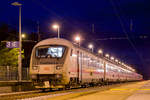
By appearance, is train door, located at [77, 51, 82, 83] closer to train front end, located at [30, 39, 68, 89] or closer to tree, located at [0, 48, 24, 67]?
train front end, located at [30, 39, 68, 89]

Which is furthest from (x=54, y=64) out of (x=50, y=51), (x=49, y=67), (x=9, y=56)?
(x=9, y=56)

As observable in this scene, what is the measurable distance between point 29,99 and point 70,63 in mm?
6478

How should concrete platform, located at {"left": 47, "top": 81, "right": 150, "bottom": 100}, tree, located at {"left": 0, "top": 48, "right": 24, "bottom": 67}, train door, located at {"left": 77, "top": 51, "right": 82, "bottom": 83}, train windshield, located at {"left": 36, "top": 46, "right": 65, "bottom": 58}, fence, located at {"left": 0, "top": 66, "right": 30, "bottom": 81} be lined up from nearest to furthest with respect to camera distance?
concrete platform, located at {"left": 47, "top": 81, "right": 150, "bottom": 100}, train windshield, located at {"left": 36, "top": 46, "right": 65, "bottom": 58}, train door, located at {"left": 77, "top": 51, "right": 82, "bottom": 83}, fence, located at {"left": 0, "top": 66, "right": 30, "bottom": 81}, tree, located at {"left": 0, "top": 48, "right": 24, "bottom": 67}

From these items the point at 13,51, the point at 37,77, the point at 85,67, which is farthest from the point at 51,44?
the point at 13,51

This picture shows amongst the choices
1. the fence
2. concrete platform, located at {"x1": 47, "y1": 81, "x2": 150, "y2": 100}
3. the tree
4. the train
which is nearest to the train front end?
the train

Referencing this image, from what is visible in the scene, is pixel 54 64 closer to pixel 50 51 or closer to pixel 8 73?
pixel 50 51

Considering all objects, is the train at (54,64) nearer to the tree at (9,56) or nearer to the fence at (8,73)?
the fence at (8,73)

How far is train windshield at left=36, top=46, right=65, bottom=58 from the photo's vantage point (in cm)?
2058

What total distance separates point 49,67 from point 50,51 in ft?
4.69

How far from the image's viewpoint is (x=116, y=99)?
14.8 meters

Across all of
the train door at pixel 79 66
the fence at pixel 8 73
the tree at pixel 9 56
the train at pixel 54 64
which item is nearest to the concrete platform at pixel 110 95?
the train at pixel 54 64

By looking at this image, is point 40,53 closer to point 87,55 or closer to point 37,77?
point 37,77

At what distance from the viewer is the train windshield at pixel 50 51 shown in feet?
67.5

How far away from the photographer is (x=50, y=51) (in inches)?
820
